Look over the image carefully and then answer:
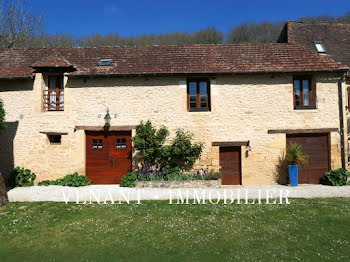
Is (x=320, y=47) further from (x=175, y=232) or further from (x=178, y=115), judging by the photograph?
(x=175, y=232)

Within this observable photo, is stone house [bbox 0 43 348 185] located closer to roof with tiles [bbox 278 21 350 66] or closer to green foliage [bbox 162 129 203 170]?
green foliage [bbox 162 129 203 170]

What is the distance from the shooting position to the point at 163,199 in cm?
775

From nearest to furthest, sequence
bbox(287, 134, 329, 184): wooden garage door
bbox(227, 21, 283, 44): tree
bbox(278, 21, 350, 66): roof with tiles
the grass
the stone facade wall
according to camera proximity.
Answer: the grass → the stone facade wall → bbox(287, 134, 329, 184): wooden garage door → bbox(278, 21, 350, 66): roof with tiles → bbox(227, 21, 283, 44): tree

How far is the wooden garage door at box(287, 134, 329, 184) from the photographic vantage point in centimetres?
1023

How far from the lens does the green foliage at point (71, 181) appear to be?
968 centimetres

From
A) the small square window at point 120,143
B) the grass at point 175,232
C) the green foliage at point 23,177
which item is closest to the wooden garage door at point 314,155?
the grass at point 175,232

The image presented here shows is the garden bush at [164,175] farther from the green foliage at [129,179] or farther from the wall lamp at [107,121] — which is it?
the wall lamp at [107,121]

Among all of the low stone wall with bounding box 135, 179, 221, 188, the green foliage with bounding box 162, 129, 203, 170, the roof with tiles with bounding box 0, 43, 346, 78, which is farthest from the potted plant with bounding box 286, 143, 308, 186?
the green foliage with bounding box 162, 129, 203, 170

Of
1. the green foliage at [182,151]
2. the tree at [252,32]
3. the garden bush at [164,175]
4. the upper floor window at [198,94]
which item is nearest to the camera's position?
the garden bush at [164,175]

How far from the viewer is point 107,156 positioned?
1041 cm

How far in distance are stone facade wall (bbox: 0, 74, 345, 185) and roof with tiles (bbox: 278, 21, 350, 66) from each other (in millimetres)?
2534

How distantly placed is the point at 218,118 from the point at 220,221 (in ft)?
17.4

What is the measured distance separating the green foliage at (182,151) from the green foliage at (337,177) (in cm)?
517

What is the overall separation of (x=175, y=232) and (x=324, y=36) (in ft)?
41.8
